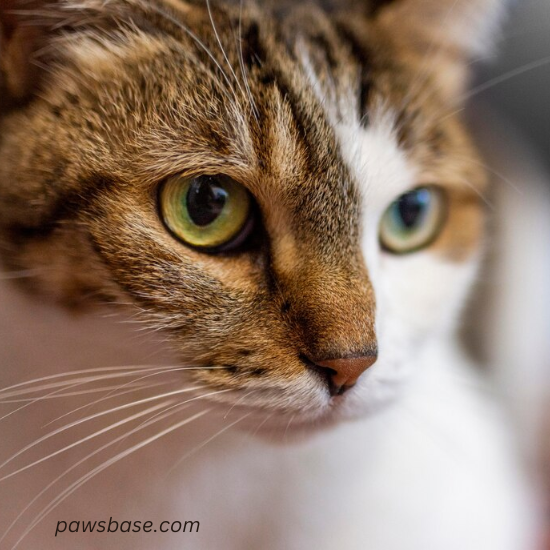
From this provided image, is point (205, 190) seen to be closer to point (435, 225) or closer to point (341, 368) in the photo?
point (341, 368)

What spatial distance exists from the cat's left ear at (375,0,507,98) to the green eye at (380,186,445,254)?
0.12 meters

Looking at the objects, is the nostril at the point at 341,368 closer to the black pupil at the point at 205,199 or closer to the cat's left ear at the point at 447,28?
the black pupil at the point at 205,199

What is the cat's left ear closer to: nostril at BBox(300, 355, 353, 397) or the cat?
the cat

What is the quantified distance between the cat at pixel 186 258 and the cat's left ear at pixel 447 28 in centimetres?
7

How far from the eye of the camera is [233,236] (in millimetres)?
459

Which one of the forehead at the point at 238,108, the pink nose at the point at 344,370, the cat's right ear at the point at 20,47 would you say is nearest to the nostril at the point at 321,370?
the pink nose at the point at 344,370

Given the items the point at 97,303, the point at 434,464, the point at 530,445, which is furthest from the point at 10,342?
the point at 530,445

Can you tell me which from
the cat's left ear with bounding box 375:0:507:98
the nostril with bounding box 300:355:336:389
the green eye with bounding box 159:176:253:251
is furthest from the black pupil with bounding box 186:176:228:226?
the cat's left ear with bounding box 375:0:507:98

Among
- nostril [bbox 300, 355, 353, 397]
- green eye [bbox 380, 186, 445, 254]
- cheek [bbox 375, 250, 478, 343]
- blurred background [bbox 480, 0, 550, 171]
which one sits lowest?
nostril [bbox 300, 355, 353, 397]

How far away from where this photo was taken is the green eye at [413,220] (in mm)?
556

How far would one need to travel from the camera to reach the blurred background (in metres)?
0.59

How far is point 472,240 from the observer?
652 mm

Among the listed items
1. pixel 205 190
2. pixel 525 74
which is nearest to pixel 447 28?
pixel 525 74

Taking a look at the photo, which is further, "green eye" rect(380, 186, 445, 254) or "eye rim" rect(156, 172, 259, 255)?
"green eye" rect(380, 186, 445, 254)
